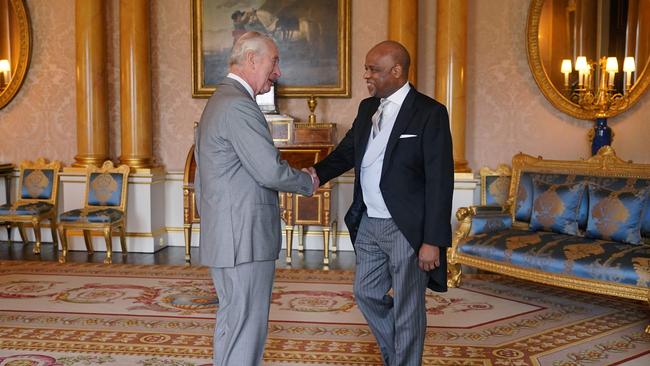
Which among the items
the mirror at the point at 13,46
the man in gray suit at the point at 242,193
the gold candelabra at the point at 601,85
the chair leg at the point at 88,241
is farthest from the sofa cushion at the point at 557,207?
the mirror at the point at 13,46

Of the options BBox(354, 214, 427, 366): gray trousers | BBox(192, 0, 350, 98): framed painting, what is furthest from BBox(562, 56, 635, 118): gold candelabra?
BBox(354, 214, 427, 366): gray trousers

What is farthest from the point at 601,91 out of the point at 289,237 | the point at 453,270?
the point at 289,237

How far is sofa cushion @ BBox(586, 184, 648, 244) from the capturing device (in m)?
4.83

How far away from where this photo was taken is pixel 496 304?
4.93 m

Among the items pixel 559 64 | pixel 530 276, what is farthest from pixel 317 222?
pixel 559 64

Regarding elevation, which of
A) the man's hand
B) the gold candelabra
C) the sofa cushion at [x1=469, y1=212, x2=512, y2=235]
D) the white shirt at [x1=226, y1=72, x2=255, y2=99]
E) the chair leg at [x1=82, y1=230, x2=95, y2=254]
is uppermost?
the gold candelabra

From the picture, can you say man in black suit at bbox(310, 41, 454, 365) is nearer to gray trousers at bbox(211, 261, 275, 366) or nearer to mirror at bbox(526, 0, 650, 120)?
gray trousers at bbox(211, 261, 275, 366)

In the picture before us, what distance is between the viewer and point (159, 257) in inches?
273

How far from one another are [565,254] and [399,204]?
7.52 feet

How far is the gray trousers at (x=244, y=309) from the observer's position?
2672 millimetres

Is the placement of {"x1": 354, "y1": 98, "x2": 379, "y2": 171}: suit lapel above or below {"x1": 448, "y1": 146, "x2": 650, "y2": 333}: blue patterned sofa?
above

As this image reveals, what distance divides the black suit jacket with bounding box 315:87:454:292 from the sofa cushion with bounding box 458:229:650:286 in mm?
1951

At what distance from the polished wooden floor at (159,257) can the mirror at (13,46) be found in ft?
6.13

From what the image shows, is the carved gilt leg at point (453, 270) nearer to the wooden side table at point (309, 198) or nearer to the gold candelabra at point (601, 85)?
the wooden side table at point (309, 198)
